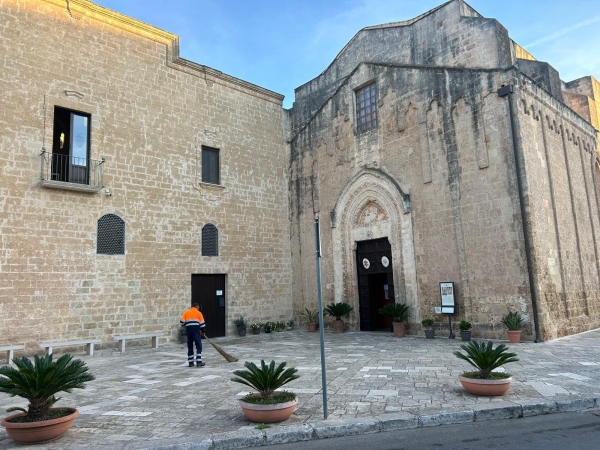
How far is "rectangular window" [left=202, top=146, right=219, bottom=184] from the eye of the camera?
16.4m

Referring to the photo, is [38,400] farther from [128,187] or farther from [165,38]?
[165,38]

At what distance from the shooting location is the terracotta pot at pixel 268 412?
17.6 ft

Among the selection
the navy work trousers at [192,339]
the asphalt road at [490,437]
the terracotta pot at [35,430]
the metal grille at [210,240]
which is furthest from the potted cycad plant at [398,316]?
the terracotta pot at [35,430]

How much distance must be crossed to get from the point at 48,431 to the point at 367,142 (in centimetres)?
1356

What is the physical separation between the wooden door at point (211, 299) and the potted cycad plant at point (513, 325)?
30.0ft

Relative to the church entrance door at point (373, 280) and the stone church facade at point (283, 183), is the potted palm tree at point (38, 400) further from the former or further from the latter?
the church entrance door at point (373, 280)

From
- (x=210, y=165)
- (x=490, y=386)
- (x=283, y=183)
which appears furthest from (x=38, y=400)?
(x=283, y=183)

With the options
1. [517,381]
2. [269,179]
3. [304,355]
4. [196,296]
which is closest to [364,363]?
[304,355]

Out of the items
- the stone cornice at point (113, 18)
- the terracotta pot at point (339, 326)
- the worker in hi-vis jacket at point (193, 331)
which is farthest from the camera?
the terracotta pot at point (339, 326)

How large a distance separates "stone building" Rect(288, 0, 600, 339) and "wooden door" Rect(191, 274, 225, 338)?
337 cm

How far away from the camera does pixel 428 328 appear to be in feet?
44.3

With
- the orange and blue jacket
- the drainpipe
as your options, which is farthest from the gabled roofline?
the orange and blue jacket

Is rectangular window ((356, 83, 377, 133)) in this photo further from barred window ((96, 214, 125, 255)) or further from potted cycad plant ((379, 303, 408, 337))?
barred window ((96, 214, 125, 255))

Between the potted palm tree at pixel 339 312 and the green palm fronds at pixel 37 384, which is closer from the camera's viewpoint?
the green palm fronds at pixel 37 384
